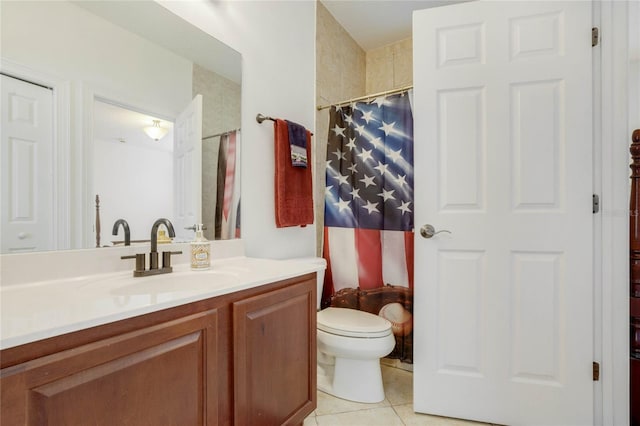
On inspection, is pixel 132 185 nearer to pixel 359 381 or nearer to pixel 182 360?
pixel 182 360

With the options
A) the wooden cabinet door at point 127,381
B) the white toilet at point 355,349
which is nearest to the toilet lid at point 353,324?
Result: the white toilet at point 355,349

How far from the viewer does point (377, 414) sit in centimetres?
165

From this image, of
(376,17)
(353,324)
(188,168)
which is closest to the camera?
(188,168)

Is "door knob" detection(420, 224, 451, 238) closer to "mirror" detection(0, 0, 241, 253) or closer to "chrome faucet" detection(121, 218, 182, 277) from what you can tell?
"mirror" detection(0, 0, 241, 253)

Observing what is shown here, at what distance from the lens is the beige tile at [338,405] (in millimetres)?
1681

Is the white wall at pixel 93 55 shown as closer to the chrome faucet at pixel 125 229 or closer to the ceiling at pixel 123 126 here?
the ceiling at pixel 123 126

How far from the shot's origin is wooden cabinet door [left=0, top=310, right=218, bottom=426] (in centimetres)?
64

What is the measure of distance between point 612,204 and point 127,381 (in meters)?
1.95

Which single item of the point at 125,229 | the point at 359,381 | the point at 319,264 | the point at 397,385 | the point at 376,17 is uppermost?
the point at 376,17

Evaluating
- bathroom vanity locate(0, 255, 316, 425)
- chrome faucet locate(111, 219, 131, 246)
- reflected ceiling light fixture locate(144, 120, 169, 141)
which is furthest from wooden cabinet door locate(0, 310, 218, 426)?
reflected ceiling light fixture locate(144, 120, 169, 141)

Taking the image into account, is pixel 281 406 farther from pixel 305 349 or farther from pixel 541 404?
pixel 541 404

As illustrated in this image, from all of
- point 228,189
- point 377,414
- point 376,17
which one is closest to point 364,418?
point 377,414

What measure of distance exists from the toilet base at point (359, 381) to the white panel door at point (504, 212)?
0.22 meters

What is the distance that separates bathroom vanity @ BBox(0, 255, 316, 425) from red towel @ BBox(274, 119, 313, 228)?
468mm
